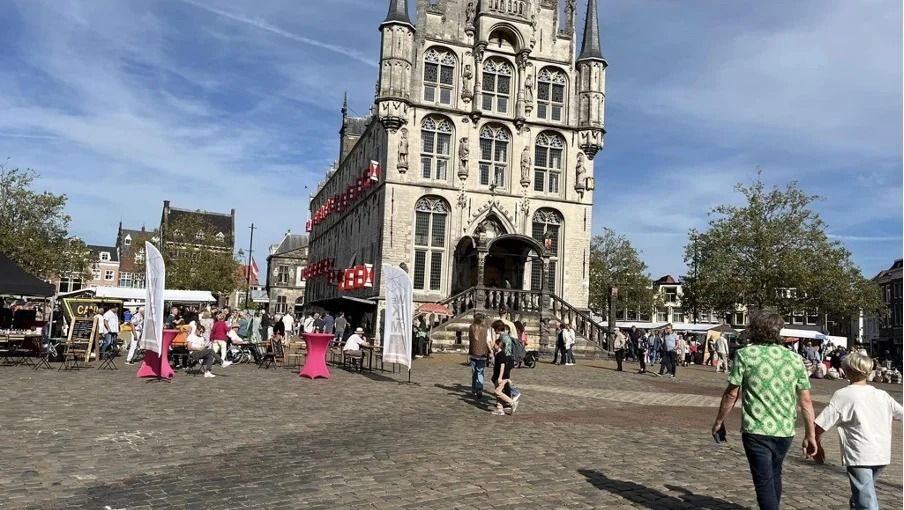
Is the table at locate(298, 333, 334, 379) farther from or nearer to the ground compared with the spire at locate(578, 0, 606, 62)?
nearer to the ground

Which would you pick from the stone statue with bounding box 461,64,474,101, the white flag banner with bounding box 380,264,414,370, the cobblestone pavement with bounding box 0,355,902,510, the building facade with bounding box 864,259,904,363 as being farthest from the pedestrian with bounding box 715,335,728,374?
the building facade with bounding box 864,259,904,363

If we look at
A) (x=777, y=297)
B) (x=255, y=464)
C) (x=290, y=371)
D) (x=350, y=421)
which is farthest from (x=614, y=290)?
(x=255, y=464)

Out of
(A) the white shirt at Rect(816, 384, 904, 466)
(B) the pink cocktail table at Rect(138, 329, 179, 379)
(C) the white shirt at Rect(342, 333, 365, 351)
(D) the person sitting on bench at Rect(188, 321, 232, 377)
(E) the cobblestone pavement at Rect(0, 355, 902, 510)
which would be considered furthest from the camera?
(C) the white shirt at Rect(342, 333, 365, 351)

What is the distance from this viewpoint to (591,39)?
33.9 m

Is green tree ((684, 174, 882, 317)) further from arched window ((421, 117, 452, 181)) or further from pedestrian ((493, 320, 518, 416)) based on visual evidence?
pedestrian ((493, 320, 518, 416))

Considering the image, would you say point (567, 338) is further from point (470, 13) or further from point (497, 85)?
point (470, 13)

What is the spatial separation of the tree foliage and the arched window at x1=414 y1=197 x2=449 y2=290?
3034 centimetres

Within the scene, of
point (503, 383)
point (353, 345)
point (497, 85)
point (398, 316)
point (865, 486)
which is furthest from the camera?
point (497, 85)

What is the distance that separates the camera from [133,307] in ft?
143

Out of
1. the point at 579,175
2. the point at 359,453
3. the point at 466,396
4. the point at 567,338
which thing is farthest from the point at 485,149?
Answer: the point at 359,453

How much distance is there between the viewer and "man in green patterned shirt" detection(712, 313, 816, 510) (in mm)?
4961

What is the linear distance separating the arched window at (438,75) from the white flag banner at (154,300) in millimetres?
19738

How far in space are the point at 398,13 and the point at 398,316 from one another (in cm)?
2010

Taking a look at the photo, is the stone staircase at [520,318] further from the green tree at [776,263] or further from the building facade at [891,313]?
the building facade at [891,313]
